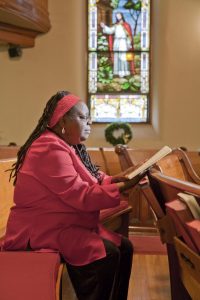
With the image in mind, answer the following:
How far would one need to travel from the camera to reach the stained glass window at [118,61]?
24.1 feet

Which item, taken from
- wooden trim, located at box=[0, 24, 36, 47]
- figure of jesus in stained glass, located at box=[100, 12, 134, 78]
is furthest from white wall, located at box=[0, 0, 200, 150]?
figure of jesus in stained glass, located at box=[100, 12, 134, 78]

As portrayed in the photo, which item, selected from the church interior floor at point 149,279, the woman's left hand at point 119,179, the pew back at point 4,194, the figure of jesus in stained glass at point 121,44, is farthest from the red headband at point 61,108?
the figure of jesus in stained glass at point 121,44

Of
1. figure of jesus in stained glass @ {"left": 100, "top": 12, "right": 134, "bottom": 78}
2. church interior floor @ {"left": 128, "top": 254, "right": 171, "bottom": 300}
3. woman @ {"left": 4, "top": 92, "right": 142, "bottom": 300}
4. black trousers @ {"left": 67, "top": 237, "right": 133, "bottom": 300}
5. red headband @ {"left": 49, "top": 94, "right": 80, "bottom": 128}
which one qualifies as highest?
figure of jesus in stained glass @ {"left": 100, "top": 12, "right": 134, "bottom": 78}

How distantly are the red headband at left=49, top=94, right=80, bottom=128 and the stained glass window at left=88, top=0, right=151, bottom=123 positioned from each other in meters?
5.09

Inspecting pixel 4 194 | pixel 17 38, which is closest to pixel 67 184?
pixel 4 194

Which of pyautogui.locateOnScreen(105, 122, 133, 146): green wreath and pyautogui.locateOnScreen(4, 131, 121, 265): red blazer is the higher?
pyautogui.locateOnScreen(4, 131, 121, 265): red blazer

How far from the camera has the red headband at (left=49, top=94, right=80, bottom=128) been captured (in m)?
2.21

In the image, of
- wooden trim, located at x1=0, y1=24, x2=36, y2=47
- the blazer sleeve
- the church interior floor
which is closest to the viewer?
the blazer sleeve

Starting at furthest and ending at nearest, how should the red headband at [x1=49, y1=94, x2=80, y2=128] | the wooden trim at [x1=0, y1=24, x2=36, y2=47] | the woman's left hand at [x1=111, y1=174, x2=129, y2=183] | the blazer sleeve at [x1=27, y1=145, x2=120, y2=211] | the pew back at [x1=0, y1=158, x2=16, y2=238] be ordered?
1. the wooden trim at [x1=0, y1=24, x2=36, y2=47]
2. the pew back at [x1=0, y1=158, x2=16, y2=238]
3. the red headband at [x1=49, y1=94, x2=80, y2=128]
4. the woman's left hand at [x1=111, y1=174, x2=129, y2=183]
5. the blazer sleeve at [x1=27, y1=145, x2=120, y2=211]

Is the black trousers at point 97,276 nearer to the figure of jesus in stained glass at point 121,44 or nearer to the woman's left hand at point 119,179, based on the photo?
the woman's left hand at point 119,179

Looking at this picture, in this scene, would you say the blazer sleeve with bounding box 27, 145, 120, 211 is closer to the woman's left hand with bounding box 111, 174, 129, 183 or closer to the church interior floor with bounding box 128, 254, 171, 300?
the woman's left hand with bounding box 111, 174, 129, 183

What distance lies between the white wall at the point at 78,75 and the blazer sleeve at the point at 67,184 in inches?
197

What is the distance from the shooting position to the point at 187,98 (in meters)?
6.88

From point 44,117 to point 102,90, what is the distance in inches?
204
